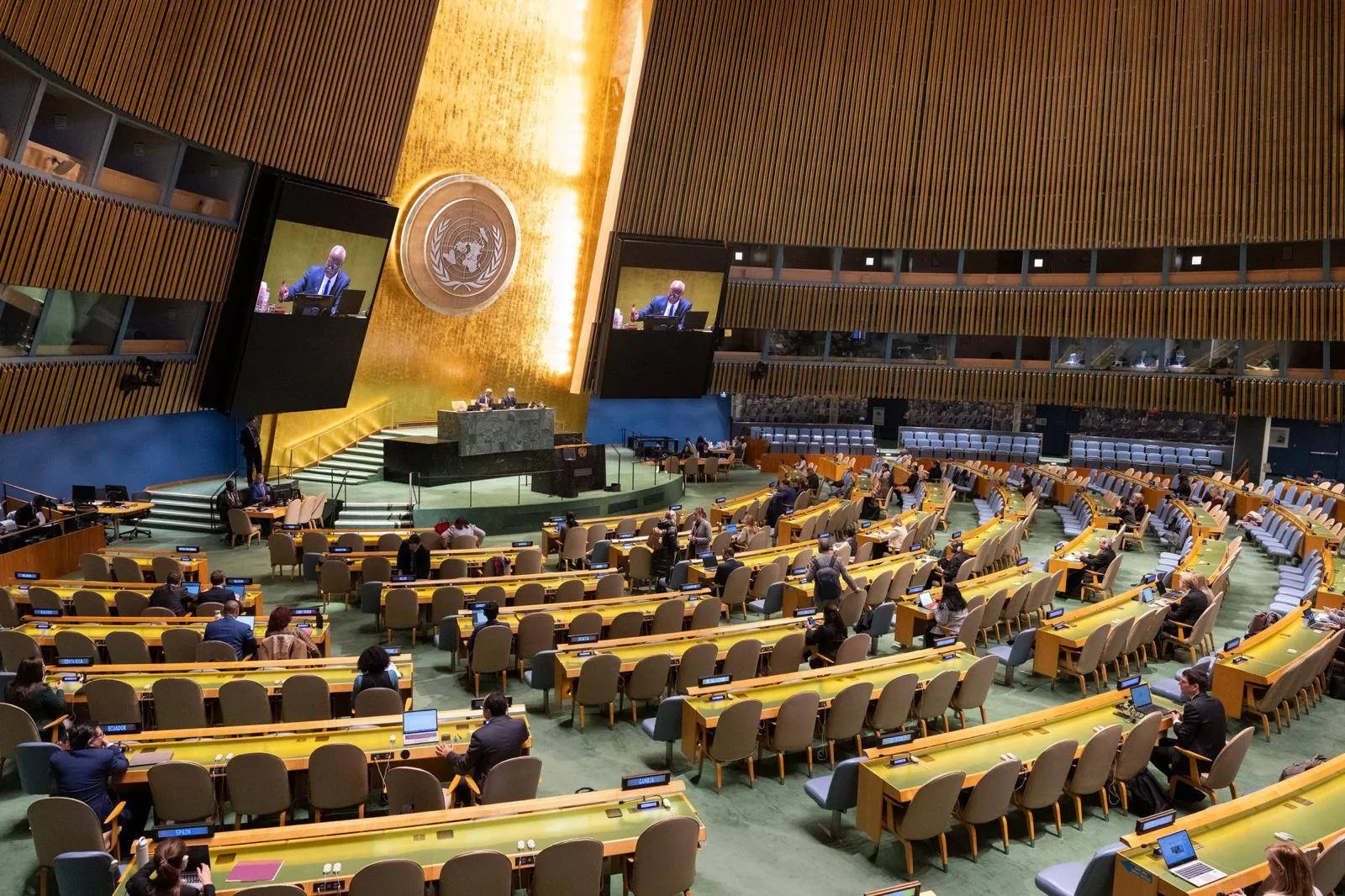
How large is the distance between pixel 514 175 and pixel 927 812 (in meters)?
19.7

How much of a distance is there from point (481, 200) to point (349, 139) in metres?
4.76

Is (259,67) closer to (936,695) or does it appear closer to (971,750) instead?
(936,695)

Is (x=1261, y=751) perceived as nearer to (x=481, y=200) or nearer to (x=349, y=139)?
(x=349, y=139)

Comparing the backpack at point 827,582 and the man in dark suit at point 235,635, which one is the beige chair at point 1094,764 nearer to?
the backpack at point 827,582

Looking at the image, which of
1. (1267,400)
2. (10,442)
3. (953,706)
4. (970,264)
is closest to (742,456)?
(970,264)

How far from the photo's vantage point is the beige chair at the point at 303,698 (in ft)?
22.7

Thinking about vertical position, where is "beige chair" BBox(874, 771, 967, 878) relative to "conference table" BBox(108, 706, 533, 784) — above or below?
above

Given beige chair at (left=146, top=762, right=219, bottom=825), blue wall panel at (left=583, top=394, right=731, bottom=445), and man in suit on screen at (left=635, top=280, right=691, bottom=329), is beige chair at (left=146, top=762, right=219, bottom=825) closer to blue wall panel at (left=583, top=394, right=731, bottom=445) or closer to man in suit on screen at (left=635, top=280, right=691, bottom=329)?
man in suit on screen at (left=635, top=280, right=691, bottom=329)

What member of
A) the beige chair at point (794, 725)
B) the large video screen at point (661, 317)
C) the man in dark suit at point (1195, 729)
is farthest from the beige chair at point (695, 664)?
the large video screen at point (661, 317)

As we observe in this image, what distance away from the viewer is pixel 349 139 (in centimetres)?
1739

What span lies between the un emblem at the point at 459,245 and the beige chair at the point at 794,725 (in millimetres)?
16440

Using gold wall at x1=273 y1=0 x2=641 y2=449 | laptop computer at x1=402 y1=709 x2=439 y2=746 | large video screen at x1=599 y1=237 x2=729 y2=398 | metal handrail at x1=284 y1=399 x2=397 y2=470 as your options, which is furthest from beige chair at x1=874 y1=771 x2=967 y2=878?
large video screen at x1=599 y1=237 x2=729 y2=398

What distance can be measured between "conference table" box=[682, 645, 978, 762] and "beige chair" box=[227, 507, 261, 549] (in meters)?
10.3

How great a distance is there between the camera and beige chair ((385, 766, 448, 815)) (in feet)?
17.5
